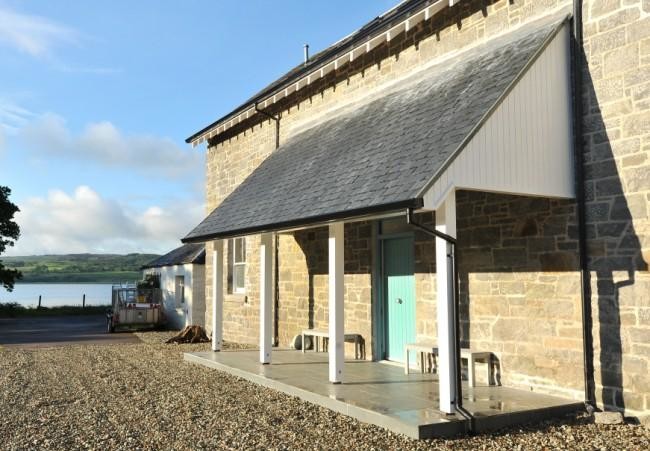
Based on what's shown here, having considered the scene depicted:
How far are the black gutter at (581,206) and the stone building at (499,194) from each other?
17 mm

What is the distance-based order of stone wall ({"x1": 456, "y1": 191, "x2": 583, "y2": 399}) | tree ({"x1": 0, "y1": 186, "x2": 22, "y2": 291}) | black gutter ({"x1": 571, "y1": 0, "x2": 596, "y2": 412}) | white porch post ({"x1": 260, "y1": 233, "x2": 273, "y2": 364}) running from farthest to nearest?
1. tree ({"x1": 0, "y1": 186, "x2": 22, "y2": 291})
2. white porch post ({"x1": 260, "y1": 233, "x2": 273, "y2": 364})
3. stone wall ({"x1": 456, "y1": 191, "x2": 583, "y2": 399})
4. black gutter ({"x1": 571, "y1": 0, "x2": 596, "y2": 412})

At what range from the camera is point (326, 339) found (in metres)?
12.0

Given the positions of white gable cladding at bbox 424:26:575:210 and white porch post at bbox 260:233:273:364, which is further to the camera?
white porch post at bbox 260:233:273:364

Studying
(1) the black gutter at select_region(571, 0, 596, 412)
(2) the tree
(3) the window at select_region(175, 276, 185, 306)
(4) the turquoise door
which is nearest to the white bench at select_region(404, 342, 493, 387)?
(4) the turquoise door

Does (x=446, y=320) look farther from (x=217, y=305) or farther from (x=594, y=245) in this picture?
(x=217, y=305)

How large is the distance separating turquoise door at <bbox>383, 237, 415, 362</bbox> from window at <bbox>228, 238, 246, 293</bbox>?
5.95 meters

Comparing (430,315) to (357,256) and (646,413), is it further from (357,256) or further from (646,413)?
(646,413)

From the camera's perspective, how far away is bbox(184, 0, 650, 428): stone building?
648 centimetres

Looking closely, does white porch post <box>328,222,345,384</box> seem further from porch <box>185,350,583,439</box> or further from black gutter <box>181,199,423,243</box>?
black gutter <box>181,199,423,243</box>

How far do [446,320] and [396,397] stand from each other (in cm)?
154

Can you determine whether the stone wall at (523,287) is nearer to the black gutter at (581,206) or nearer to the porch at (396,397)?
the black gutter at (581,206)

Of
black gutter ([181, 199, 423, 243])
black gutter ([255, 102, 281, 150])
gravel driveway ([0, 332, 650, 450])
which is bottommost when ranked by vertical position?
gravel driveway ([0, 332, 650, 450])

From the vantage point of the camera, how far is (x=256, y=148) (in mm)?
15102

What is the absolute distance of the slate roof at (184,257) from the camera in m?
21.9
